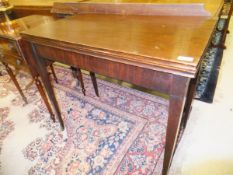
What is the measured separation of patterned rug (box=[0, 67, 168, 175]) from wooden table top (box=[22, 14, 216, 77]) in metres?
0.76

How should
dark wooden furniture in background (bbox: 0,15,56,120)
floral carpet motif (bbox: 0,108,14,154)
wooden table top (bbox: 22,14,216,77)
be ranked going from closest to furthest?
wooden table top (bbox: 22,14,216,77) < dark wooden furniture in background (bbox: 0,15,56,120) < floral carpet motif (bbox: 0,108,14,154)

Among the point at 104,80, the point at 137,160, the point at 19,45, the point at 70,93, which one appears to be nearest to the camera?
the point at 19,45

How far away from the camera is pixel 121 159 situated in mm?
1090

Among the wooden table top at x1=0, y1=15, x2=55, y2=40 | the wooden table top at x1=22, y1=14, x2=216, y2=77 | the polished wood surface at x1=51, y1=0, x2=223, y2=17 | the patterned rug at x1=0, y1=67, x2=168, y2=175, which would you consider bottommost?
the patterned rug at x1=0, y1=67, x2=168, y2=175

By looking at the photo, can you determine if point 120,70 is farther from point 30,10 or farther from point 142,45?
point 30,10

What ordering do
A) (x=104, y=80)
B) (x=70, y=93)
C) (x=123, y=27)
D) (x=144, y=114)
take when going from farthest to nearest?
1. (x=104, y=80)
2. (x=70, y=93)
3. (x=144, y=114)
4. (x=123, y=27)

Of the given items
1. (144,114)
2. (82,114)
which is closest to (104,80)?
(82,114)

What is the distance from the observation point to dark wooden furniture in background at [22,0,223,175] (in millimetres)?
521

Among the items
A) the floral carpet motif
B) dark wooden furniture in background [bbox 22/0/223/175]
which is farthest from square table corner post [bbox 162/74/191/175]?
the floral carpet motif

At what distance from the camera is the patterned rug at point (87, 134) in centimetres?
108

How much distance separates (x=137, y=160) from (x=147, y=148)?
113 millimetres

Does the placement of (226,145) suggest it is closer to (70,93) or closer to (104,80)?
(104,80)

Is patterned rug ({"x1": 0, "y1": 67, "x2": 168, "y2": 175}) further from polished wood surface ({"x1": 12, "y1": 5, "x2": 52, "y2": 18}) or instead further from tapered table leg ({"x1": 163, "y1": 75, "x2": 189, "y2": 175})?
polished wood surface ({"x1": 12, "y1": 5, "x2": 52, "y2": 18})

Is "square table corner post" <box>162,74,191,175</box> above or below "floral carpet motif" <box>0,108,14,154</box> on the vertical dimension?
above
